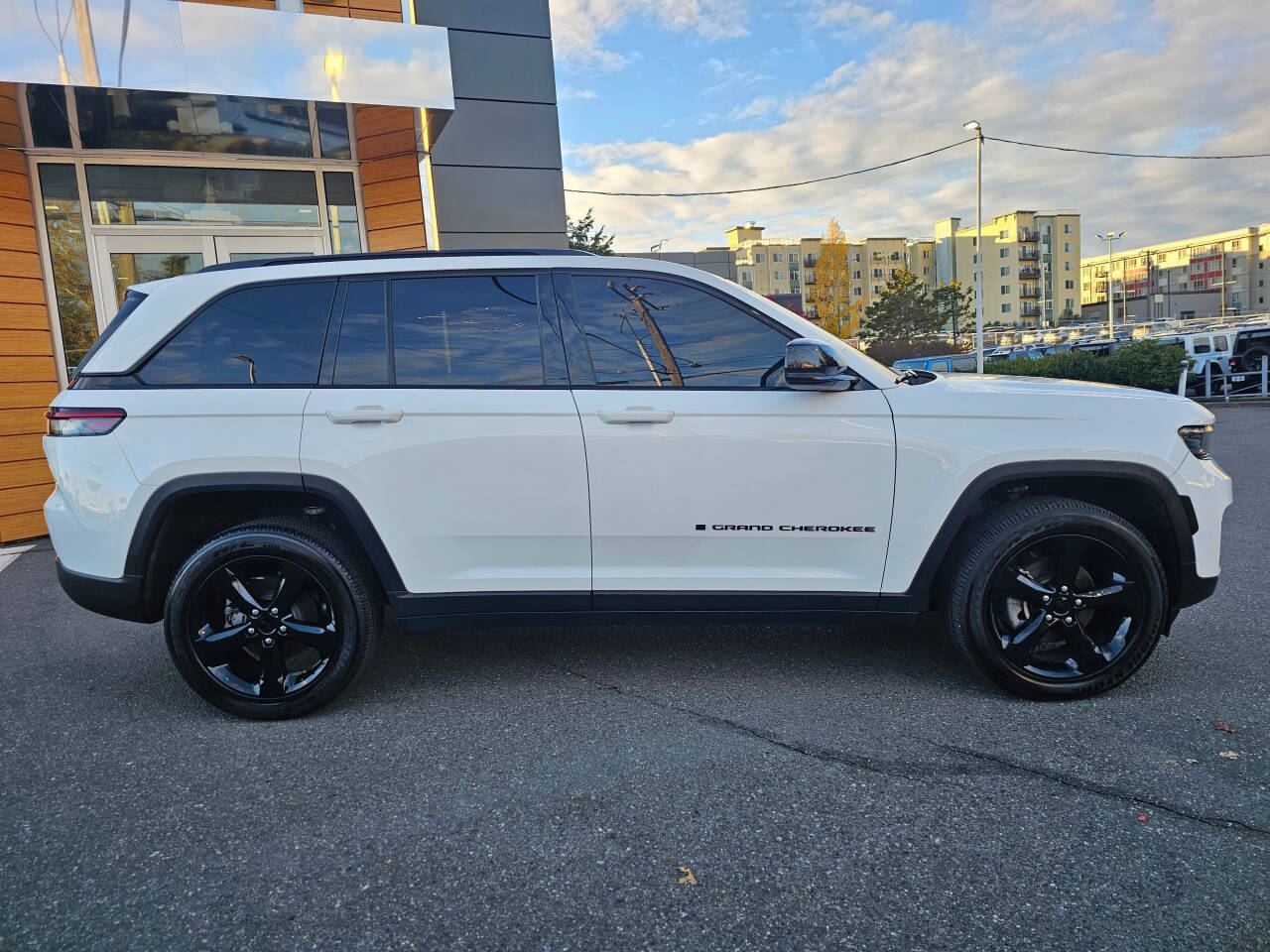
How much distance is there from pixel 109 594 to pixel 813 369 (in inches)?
113

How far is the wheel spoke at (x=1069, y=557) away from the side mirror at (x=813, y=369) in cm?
103

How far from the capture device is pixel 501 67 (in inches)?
354

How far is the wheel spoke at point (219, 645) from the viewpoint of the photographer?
119 inches

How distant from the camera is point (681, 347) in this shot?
10.0ft

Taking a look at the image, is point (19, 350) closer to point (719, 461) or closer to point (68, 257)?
point (68, 257)

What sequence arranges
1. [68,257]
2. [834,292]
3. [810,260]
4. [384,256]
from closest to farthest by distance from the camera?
1. [384,256]
2. [68,257]
3. [834,292]
4. [810,260]

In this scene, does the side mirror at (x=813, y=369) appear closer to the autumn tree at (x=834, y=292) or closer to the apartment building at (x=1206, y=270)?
the autumn tree at (x=834, y=292)

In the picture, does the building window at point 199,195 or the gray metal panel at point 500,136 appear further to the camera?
the gray metal panel at point 500,136

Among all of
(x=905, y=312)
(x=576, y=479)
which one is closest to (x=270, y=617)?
(x=576, y=479)

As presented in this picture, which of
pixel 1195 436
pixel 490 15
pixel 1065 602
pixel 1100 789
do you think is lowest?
pixel 1100 789

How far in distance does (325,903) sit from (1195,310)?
394ft

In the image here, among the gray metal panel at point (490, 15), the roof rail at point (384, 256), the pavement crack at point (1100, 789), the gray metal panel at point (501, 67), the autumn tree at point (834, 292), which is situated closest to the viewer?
the pavement crack at point (1100, 789)

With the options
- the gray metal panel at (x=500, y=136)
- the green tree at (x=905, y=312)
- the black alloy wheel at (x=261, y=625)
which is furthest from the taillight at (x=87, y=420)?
the green tree at (x=905, y=312)

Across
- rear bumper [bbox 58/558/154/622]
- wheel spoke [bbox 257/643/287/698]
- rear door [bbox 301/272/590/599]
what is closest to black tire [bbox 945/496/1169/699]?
rear door [bbox 301/272/590/599]
